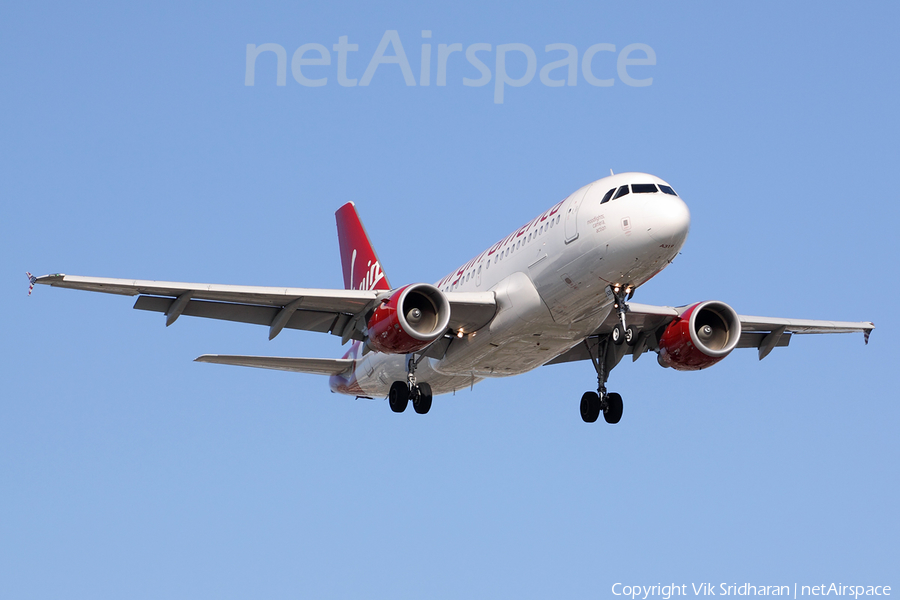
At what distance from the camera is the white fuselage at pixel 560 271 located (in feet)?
87.0

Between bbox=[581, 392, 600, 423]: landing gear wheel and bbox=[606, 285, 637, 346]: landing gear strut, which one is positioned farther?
bbox=[581, 392, 600, 423]: landing gear wheel

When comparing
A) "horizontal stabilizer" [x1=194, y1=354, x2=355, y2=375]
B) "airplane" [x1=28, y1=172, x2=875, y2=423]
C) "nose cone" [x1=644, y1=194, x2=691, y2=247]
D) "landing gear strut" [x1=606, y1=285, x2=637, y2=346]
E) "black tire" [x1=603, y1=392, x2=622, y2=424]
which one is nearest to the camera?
"nose cone" [x1=644, y1=194, x2=691, y2=247]

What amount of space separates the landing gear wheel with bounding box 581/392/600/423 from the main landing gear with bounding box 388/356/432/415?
4.92m

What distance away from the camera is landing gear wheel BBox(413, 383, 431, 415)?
32062 mm

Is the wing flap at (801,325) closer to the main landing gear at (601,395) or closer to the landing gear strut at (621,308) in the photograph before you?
the main landing gear at (601,395)

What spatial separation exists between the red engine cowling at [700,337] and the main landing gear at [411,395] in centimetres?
681

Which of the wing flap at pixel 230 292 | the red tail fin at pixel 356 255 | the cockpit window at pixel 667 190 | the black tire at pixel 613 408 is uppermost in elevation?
the red tail fin at pixel 356 255

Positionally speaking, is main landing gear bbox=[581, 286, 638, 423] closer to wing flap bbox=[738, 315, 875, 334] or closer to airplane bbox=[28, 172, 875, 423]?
airplane bbox=[28, 172, 875, 423]

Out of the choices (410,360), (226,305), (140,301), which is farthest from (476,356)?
(140,301)

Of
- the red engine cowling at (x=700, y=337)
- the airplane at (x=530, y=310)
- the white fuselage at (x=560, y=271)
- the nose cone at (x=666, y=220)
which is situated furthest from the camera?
the red engine cowling at (x=700, y=337)

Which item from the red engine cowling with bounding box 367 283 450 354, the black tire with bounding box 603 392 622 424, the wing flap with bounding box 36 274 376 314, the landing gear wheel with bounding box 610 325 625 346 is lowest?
the black tire with bounding box 603 392 622 424

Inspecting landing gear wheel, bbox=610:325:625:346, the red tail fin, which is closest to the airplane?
landing gear wheel, bbox=610:325:625:346

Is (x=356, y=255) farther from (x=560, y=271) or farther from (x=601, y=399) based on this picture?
(x=560, y=271)

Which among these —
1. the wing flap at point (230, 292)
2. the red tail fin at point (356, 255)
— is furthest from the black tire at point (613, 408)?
the red tail fin at point (356, 255)
